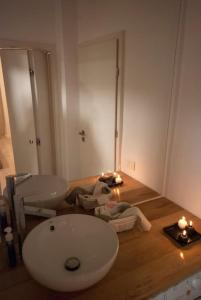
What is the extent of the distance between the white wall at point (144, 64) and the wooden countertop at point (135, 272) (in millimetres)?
551

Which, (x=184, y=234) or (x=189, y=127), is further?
(x=189, y=127)

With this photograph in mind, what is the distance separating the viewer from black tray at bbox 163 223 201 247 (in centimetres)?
112

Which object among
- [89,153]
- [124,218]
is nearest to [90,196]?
[124,218]

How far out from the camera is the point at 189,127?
1.32 metres

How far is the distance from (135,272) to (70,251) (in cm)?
32

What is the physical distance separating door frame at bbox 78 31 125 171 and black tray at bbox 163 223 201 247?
75 centimetres

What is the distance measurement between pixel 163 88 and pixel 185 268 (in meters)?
1.06

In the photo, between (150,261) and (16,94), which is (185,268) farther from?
(16,94)

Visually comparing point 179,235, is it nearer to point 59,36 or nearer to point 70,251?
point 70,251

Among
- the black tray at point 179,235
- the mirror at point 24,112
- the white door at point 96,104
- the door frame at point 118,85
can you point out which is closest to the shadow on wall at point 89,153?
the white door at point 96,104

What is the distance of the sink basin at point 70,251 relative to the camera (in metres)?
0.79

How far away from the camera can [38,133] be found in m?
1.34

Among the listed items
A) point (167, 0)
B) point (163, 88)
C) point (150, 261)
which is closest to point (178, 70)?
point (163, 88)

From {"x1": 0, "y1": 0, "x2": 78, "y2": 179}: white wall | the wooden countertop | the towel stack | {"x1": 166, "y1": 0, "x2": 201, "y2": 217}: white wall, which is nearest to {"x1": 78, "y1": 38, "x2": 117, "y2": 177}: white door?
{"x1": 0, "y1": 0, "x2": 78, "y2": 179}: white wall
